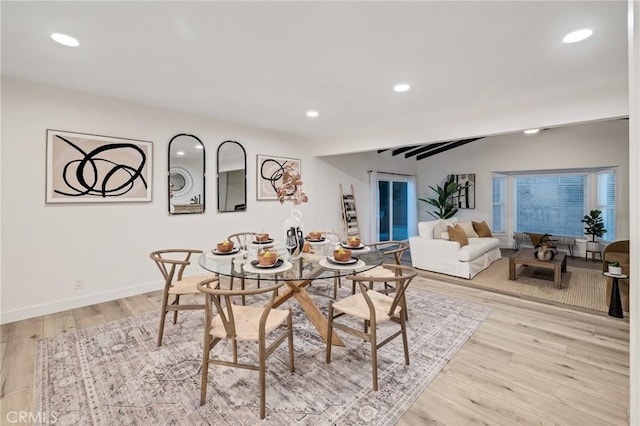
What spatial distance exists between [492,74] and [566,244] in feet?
17.9

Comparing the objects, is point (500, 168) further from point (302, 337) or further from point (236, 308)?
point (236, 308)

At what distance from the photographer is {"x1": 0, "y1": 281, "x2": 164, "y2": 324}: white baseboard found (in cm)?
305

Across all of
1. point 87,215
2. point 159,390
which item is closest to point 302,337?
point 159,390

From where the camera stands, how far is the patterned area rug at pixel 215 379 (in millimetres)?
1807

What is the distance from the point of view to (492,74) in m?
2.85

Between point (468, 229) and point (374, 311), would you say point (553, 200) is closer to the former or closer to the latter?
point (468, 229)

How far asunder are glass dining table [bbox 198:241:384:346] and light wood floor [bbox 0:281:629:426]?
960 millimetres

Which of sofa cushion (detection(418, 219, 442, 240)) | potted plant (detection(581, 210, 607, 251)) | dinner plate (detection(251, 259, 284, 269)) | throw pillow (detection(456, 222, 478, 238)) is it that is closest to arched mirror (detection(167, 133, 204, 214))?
dinner plate (detection(251, 259, 284, 269))

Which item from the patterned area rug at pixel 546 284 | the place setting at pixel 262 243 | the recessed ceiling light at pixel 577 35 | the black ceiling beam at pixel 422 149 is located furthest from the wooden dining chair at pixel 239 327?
the black ceiling beam at pixel 422 149

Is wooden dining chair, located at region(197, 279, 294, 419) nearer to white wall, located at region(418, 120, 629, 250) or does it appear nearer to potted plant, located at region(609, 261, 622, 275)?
potted plant, located at region(609, 261, 622, 275)

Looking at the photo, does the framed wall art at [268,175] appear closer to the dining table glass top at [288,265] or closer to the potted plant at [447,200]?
the dining table glass top at [288,265]

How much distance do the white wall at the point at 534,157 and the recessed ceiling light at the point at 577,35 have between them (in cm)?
502

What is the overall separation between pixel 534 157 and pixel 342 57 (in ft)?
20.3

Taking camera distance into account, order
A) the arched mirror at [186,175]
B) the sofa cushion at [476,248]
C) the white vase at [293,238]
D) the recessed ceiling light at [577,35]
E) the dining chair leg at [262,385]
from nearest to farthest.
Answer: the dining chair leg at [262,385] < the recessed ceiling light at [577,35] < the white vase at [293,238] < the arched mirror at [186,175] < the sofa cushion at [476,248]
